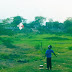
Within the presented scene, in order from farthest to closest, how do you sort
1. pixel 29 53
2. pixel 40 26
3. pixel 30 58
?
1. pixel 40 26
2. pixel 29 53
3. pixel 30 58

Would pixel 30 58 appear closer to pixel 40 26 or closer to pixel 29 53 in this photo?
pixel 29 53

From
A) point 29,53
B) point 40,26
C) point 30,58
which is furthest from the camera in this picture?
point 40,26

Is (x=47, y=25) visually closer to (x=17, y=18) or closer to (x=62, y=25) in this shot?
(x=62, y=25)

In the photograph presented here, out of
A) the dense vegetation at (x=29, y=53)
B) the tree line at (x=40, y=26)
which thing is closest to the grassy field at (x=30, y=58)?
the dense vegetation at (x=29, y=53)

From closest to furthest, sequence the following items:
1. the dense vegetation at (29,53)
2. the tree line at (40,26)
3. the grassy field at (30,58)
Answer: the grassy field at (30,58) → the dense vegetation at (29,53) → the tree line at (40,26)

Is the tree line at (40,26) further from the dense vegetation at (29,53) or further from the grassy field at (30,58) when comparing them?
the grassy field at (30,58)

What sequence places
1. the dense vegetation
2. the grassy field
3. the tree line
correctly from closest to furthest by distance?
the grassy field, the dense vegetation, the tree line

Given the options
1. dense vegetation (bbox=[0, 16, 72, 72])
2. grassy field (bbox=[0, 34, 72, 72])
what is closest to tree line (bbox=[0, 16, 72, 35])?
dense vegetation (bbox=[0, 16, 72, 72])

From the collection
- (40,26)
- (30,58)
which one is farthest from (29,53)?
(40,26)

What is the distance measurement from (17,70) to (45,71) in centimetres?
186

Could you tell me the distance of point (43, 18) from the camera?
110750 mm

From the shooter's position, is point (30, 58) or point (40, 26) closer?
point (30, 58)

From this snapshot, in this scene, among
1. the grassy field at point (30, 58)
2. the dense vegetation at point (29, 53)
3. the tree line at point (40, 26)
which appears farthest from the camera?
the tree line at point (40, 26)

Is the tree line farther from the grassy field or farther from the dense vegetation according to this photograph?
the grassy field
